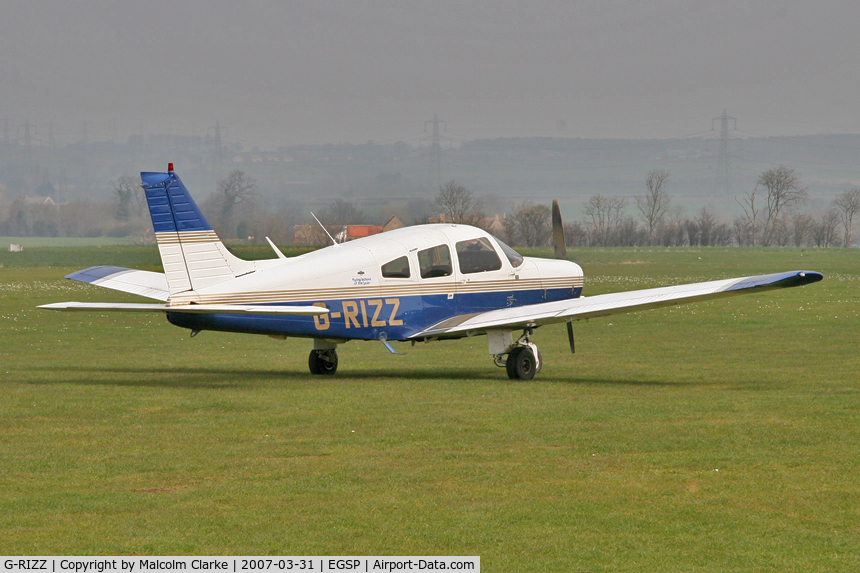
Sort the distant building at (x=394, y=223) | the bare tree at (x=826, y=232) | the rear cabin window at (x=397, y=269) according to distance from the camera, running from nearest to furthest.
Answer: the rear cabin window at (x=397, y=269) < the distant building at (x=394, y=223) < the bare tree at (x=826, y=232)

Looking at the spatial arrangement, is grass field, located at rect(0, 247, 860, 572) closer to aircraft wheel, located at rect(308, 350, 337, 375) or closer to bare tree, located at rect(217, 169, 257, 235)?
aircraft wheel, located at rect(308, 350, 337, 375)

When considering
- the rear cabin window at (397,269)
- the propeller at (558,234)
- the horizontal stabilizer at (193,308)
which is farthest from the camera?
the propeller at (558,234)

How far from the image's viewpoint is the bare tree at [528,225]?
6650 cm

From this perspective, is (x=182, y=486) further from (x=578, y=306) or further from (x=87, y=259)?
(x=87, y=259)

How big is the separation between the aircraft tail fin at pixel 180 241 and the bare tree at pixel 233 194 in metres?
46.4

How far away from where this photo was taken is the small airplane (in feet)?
48.0

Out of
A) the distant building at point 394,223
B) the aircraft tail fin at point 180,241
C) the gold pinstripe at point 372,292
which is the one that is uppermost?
the distant building at point 394,223

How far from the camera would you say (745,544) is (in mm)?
7039

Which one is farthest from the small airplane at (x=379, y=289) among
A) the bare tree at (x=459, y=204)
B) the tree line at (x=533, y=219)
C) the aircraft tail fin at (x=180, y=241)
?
the bare tree at (x=459, y=204)

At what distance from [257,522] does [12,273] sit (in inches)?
2369

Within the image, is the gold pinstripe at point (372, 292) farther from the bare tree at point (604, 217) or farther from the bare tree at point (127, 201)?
the bare tree at point (604, 217)

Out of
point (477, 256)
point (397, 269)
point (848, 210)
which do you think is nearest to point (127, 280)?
point (397, 269)

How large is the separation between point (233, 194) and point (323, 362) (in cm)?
5180

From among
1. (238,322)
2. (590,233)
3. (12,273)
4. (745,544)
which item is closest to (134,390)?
(238,322)
